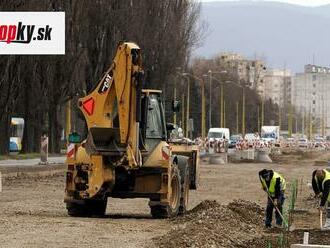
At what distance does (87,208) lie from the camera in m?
18.7

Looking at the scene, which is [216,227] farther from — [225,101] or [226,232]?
[225,101]

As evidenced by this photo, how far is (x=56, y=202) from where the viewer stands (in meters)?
23.2

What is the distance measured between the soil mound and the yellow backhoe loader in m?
1.09

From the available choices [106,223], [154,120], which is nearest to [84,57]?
[154,120]

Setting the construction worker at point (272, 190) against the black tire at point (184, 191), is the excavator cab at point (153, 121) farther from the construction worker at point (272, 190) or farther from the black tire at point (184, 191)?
the construction worker at point (272, 190)

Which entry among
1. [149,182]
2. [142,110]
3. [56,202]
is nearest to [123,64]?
[142,110]

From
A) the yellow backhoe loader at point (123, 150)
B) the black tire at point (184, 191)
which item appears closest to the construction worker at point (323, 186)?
the yellow backhoe loader at point (123, 150)

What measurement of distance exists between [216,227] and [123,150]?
319 centimetres

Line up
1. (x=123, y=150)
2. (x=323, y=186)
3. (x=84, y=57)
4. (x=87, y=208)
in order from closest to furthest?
(x=323, y=186), (x=123, y=150), (x=87, y=208), (x=84, y=57)

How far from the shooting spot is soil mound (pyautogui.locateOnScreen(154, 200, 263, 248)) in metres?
12.8

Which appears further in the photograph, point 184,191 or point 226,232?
point 184,191

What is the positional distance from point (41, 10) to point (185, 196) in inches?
1029

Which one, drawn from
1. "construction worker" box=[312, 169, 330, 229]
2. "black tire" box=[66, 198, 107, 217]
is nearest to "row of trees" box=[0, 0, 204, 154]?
"black tire" box=[66, 198, 107, 217]

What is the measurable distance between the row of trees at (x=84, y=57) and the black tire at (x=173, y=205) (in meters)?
26.3
